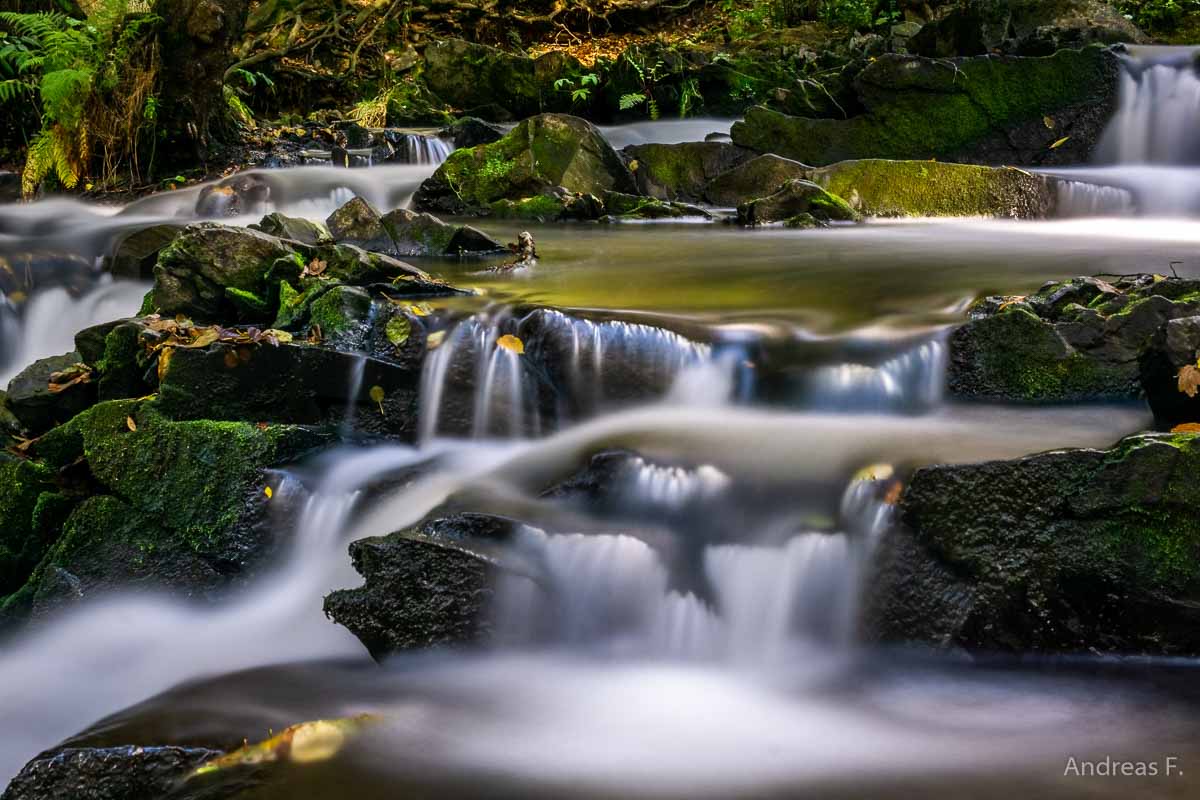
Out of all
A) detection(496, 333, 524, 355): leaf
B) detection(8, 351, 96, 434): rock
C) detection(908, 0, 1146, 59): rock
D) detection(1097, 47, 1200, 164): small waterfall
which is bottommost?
detection(8, 351, 96, 434): rock

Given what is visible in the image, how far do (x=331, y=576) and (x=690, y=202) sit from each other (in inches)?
302

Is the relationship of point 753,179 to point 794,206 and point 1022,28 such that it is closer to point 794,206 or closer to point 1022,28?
point 794,206

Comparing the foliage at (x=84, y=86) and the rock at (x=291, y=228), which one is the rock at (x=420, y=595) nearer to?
the rock at (x=291, y=228)

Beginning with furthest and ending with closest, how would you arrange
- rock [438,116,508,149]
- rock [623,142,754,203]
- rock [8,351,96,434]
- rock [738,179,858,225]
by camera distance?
rock [438,116,508,149]
rock [623,142,754,203]
rock [738,179,858,225]
rock [8,351,96,434]

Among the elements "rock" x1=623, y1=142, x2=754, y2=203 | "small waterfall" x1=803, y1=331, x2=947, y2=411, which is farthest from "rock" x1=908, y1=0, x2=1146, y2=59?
"small waterfall" x1=803, y1=331, x2=947, y2=411

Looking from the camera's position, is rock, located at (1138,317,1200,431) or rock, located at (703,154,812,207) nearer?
rock, located at (1138,317,1200,431)

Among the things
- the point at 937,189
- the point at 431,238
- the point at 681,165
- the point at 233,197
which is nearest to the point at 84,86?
the point at 233,197

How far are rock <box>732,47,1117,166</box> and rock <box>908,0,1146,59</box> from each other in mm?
829

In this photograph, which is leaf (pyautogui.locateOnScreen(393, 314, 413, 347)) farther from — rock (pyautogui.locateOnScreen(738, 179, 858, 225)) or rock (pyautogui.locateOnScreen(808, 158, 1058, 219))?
rock (pyautogui.locateOnScreen(808, 158, 1058, 219))

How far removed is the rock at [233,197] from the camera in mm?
9304

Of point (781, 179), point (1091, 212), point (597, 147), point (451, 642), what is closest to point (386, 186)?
point (597, 147)

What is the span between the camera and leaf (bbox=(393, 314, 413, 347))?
4797mm

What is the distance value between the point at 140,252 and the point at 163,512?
4.08 meters

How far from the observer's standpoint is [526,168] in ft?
33.1
